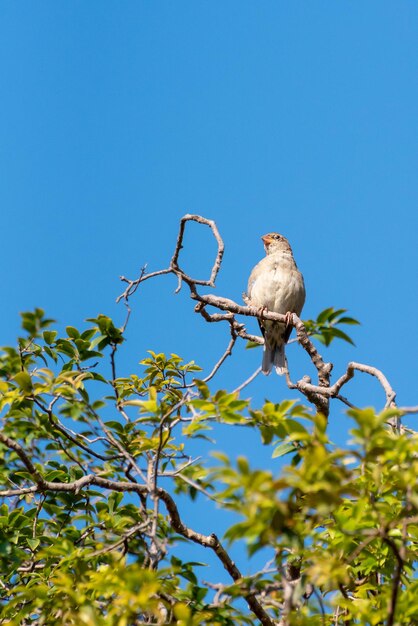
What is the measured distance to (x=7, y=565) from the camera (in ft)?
15.2

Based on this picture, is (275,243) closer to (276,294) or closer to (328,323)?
(276,294)

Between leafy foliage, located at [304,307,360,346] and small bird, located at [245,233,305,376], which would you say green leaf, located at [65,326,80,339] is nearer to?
leafy foliage, located at [304,307,360,346]

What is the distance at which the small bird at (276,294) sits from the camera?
8367 mm

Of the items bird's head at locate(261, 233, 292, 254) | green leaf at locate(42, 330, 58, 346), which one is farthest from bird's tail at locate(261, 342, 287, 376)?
green leaf at locate(42, 330, 58, 346)

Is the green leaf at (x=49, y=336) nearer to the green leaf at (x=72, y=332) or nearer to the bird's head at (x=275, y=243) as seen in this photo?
the green leaf at (x=72, y=332)

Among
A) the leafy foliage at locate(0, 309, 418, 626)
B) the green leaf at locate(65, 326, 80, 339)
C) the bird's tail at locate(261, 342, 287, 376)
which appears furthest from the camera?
the bird's tail at locate(261, 342, 287, 376)

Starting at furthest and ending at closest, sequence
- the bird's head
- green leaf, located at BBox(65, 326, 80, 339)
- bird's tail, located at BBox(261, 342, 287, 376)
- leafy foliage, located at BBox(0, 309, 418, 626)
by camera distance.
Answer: the bird's head → bird's tail, located at BBox(261, 342, 287, 376) → green leaf, located at BBox(65, 326, 80, 339) → leafy foliage, located at BBox(0, 309, 418, 626)

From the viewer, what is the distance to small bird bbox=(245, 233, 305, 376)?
27.5 ft

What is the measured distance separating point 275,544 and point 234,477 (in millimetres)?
433

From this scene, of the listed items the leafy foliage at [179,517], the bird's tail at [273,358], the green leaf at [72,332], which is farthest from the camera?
the bird's tail at [273,358]

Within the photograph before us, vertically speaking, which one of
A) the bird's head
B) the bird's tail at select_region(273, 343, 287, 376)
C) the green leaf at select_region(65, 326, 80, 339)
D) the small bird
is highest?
the bird's head

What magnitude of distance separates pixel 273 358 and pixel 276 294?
71cm

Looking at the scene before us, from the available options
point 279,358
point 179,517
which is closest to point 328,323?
point 179,517

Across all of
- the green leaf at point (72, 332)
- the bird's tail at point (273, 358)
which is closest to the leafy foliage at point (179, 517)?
the green leaf at point (72, 332)
